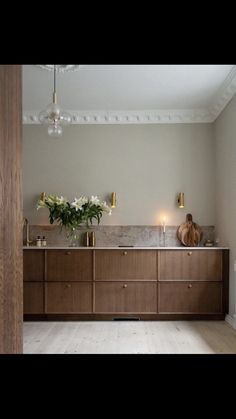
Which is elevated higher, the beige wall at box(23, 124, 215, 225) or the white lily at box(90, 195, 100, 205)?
the beige wall at box(23, 124, 215, 225)

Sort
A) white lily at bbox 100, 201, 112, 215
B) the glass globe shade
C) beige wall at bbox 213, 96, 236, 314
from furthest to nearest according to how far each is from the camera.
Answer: white lily at bbox 100, 201, 112, 215 < beige wall at bbox 213, 96, 236, 314 < the glass globe shade

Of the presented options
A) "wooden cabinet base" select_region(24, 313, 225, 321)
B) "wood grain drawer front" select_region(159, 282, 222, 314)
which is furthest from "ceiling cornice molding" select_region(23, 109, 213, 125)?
"wooden cabinet base" select_region(24, 313, 225, 321)

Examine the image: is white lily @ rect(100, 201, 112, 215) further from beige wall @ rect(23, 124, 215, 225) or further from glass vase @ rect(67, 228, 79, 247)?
glass vase @ rect(67, 228, 79, 247)

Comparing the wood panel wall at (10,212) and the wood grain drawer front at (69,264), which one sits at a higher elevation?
the wood panel wall at (10,212)

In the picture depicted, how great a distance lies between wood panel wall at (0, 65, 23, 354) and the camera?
44.4 inches

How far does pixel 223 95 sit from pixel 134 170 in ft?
5.11

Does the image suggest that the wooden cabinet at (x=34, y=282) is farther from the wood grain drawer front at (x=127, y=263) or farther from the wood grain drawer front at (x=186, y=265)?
the wood grain drawer front at (x=186, y=265)

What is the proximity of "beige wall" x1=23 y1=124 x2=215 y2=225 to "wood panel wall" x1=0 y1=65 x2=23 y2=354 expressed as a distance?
428 centimetres

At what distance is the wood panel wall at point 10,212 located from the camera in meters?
1.13

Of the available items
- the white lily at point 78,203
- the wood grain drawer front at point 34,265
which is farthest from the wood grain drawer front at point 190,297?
the wood grain drawer front at point 34,265

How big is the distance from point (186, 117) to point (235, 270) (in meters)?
2.22

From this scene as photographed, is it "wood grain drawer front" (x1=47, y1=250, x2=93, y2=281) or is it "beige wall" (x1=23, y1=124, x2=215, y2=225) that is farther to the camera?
"beige wall" (x1=23, y1=124, x2=215, y2=225)
